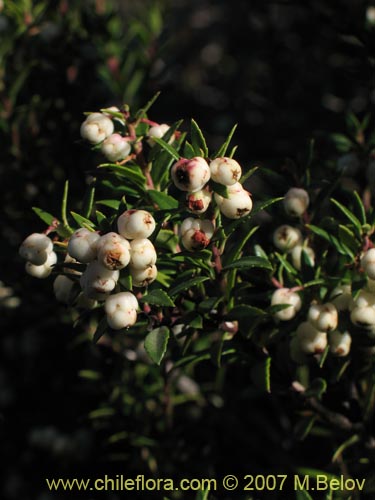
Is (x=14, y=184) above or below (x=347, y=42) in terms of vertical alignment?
below

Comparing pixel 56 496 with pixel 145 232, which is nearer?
pixel 145 232

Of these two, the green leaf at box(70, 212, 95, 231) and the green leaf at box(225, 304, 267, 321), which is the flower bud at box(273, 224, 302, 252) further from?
the green leaf at box(70, 212, 95, 231)

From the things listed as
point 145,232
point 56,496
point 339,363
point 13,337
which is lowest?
point 56,496

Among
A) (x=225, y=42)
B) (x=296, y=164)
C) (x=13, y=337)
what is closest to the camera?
(x=296, y=164)

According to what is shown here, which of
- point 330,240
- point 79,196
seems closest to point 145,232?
point 330,240

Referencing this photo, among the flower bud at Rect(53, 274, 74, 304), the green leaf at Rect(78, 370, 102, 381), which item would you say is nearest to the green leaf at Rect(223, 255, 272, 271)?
the flower bud at Rect(53, 274, 74, 304)

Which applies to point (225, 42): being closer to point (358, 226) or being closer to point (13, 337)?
point (13, 337)

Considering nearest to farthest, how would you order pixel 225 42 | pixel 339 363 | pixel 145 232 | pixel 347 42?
pixel 145 232 < pixel 339 363 < pixel 347 42 < pixel 225 42
